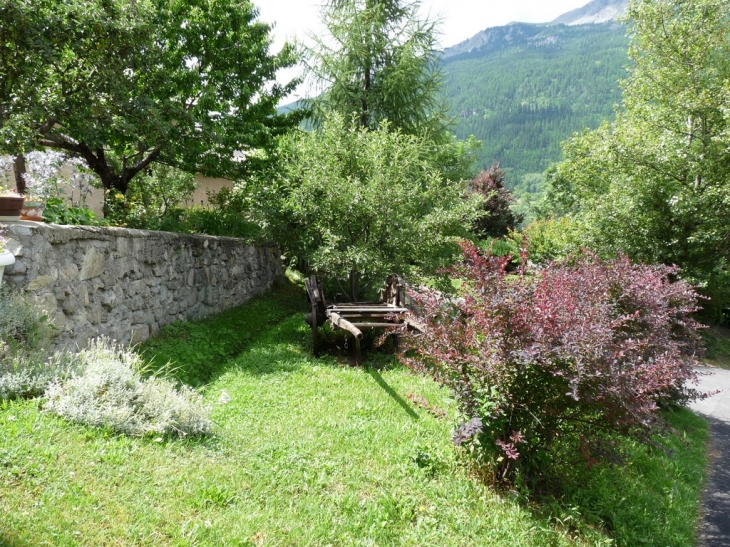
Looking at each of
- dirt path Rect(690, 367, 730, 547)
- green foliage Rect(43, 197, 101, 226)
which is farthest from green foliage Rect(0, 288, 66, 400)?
dirt path Rect(690, 367, 730, 547)

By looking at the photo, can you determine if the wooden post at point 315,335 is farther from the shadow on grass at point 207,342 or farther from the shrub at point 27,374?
the shrub at point 27,374

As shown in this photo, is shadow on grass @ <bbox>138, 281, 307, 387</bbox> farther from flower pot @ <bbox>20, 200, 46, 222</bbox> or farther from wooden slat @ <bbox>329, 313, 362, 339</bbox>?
flower pot @ <bbox>20, 200, 46, 222</bbox>

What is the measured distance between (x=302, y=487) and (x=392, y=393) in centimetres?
237

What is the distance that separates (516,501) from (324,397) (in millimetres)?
2421

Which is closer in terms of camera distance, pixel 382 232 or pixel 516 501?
pixel 516 501

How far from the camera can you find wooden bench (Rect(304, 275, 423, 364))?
6535mm

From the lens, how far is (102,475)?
273cm

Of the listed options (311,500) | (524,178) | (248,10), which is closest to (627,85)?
(248,10)

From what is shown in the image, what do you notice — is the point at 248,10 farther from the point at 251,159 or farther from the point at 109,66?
the point at 109,66

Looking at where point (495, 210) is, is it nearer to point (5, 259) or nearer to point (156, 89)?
point (156, 89)

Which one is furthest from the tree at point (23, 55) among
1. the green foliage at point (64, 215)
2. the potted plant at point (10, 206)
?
the potted plant at point (10, 206)

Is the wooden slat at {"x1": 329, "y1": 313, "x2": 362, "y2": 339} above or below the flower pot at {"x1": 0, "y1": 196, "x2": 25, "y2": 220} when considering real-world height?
below

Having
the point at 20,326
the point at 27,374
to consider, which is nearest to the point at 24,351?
the point at 20,326

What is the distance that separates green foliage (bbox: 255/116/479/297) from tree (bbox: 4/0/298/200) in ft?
7.10
